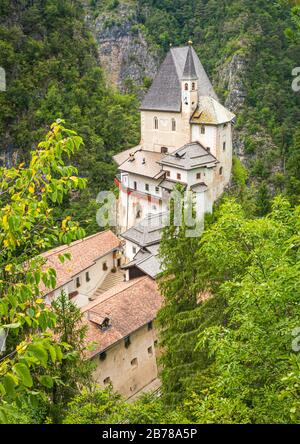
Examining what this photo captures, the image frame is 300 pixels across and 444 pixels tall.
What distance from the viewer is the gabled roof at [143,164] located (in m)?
40.0

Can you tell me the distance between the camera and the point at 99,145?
201 feet

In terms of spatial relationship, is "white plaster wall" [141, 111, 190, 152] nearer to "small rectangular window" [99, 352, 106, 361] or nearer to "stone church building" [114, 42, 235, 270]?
"stone church building" [114, 42, 235, 270]

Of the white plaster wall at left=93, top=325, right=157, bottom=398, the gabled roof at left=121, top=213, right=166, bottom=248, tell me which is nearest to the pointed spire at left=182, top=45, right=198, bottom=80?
the gabled roof at left=121, top=213, right=166, bottom=248

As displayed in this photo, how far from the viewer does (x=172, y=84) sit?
1674 inches

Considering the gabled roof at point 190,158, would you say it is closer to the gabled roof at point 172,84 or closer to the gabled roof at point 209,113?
the gabled roof at point 209,113

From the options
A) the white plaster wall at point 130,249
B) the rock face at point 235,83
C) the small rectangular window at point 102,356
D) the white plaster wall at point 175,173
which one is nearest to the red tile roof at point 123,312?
the small rectangular window at point 102,356

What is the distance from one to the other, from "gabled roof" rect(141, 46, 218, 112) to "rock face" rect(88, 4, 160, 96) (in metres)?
71.0

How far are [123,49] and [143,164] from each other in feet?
263

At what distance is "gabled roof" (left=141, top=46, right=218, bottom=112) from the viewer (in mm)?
41969

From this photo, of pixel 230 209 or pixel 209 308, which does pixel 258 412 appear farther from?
pixel 209 308

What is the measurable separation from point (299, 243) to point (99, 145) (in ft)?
171

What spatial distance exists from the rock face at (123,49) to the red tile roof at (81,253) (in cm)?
7955

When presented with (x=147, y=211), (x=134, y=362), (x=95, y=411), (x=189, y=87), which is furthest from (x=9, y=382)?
(x=189, y=87)

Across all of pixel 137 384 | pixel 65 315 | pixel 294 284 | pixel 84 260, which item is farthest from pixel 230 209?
pixel 84 260
